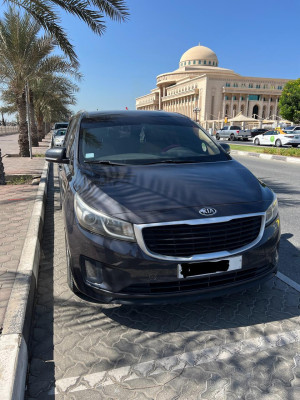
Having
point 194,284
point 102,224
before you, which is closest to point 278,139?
point 194,284

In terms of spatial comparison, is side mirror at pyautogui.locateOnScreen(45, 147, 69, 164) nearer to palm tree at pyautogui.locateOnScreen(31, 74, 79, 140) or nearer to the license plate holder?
the license plate holder

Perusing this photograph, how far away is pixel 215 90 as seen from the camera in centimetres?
8788

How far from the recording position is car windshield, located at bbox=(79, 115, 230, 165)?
3369 mm

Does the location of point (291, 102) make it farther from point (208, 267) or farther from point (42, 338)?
point (42, 338)

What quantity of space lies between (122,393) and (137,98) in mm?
156490

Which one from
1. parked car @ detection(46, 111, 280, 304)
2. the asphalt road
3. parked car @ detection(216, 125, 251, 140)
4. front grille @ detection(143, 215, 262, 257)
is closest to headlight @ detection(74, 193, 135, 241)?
parked car @ detection(46, 111, 280, 304)

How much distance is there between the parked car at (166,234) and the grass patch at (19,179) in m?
6.19

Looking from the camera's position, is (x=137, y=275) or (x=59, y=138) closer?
(x=137, y=275)

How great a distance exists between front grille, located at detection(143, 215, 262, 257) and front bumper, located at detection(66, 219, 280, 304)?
94mm

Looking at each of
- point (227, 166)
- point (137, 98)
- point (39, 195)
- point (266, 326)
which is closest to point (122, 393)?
point (266, 326)

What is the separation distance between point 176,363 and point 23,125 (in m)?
14.7

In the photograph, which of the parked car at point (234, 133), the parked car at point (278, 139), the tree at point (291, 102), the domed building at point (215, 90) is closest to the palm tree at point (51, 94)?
the parked car at point (278, 139)

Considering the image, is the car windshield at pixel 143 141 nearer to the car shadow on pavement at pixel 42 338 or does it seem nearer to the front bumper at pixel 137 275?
the front bumper at pixel 137 275

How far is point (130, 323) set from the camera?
2666 millimetres
